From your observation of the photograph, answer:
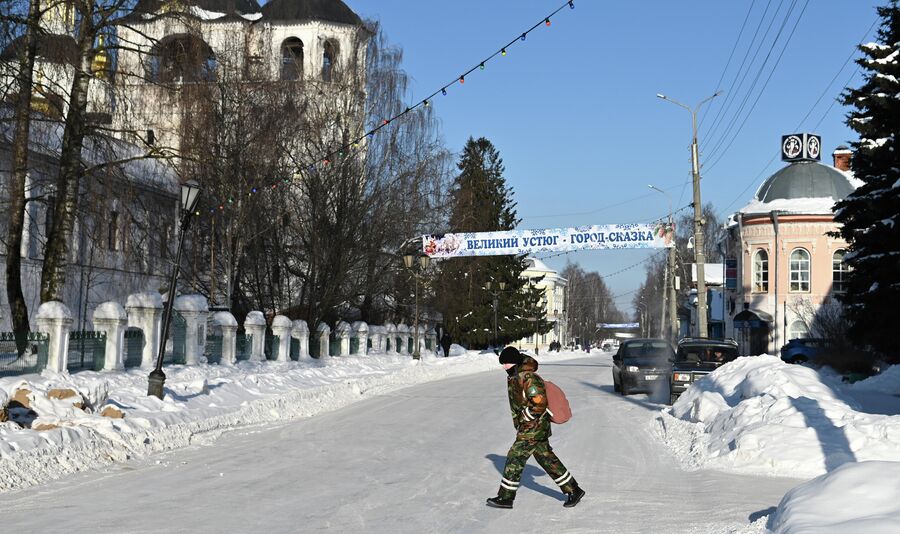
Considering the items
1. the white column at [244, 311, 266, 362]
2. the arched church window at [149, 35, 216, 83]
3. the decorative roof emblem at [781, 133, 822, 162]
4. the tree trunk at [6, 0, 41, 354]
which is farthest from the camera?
the decorative roof emblem at [781, 133, 822, 162]

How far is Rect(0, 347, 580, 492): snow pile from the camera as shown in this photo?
12.4 m

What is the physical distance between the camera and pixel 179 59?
24812mm

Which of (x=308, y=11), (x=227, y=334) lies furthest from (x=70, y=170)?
(x=308, y=11)

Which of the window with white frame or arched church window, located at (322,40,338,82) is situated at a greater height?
arched church window, located at (322,40,338,82)

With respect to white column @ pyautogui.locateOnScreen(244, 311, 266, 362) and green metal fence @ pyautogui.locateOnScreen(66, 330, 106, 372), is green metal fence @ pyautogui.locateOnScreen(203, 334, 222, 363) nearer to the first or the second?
white column @ pyautogui.locateOnScreen(244, 311, 266, 362)

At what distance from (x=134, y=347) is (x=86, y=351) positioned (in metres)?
2.28

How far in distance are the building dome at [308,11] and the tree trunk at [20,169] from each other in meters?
40.0

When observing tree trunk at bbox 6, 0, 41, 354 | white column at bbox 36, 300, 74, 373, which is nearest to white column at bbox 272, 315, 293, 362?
tree trunk at bbox 6, 0, 41, 354

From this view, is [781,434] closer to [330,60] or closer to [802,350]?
[802,350]

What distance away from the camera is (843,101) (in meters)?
39.8

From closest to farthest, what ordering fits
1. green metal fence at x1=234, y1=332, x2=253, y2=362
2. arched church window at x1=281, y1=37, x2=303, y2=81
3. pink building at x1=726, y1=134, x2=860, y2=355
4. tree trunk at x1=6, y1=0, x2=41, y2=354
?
1. tree trunk at x1=6, y1=0, x2=41, y2=354
2. green metal fence at x1=234, y1=332, x2=253, y2=362
3. arched church window at x1=281, y1=37, x2=303, y2=81
4. pink building at x1=726, y1=134, x2=860, y2=355

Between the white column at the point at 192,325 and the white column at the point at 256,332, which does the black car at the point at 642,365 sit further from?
the white column at the point at 256,332

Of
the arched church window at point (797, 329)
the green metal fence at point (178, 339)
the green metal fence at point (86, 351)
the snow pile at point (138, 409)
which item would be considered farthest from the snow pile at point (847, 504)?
the arched church window at point (797, 329)

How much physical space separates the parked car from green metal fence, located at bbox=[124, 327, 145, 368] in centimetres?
3143
